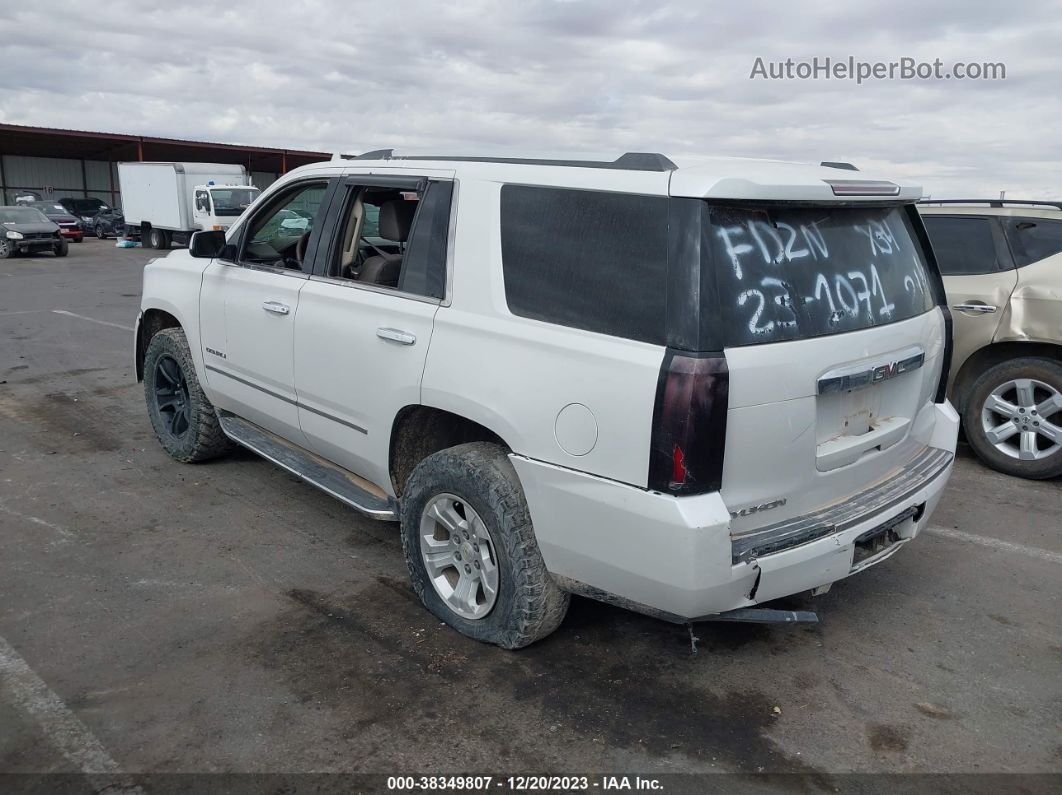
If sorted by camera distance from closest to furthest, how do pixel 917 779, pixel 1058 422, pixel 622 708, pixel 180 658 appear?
pixel 917 779, pixel 622 708, pixel 180 658, pixel 1058 422

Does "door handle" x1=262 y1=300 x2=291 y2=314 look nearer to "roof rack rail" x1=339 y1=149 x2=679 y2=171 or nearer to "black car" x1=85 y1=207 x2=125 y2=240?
"roof rack rail" x1=339 y1=149 x2=679 y2=171

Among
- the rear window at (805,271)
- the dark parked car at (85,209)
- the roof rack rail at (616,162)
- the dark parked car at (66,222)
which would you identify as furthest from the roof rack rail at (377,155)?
the dark parked car at (85,209)

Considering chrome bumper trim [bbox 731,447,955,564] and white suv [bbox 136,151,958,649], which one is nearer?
white suv [bbox 136,151,958,649]

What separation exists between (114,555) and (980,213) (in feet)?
18.9

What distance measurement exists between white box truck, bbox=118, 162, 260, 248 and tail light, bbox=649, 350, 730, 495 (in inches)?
974

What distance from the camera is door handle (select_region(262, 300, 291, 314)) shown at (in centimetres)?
442

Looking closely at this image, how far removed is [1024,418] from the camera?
5703 mm

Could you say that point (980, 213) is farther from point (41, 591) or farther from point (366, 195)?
point (41, 591)

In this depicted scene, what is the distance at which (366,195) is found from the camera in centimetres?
444

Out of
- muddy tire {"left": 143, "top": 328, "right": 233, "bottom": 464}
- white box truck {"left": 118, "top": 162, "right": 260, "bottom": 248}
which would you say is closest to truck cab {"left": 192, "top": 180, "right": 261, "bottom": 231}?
white box truck {"left": 118, "top": 162, "right": 260, "bottom": 248}

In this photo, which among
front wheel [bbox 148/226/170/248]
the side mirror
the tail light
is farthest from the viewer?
front wheel [bbox 148/226/170/248]

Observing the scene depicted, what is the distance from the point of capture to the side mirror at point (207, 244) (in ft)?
16.3

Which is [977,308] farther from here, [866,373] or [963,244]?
[866,373]

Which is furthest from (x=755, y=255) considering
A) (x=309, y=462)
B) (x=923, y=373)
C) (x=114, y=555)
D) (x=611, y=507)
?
(x=114, y=555)
